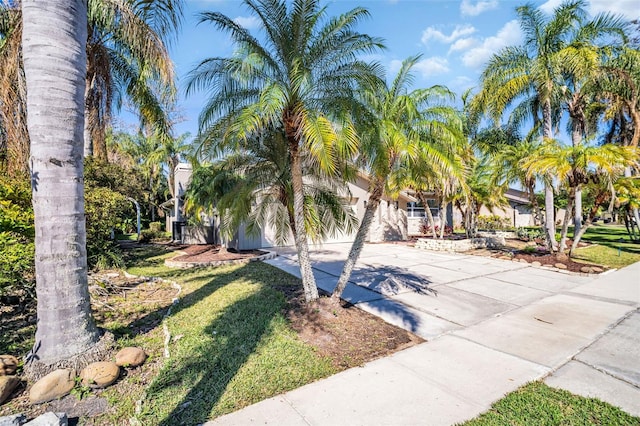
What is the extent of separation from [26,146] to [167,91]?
3.77m

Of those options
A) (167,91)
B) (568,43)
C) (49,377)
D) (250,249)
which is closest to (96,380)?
(49,377)

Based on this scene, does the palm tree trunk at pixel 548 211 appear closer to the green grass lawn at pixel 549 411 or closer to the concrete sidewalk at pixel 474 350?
the concrete sidewalk at pixel 474 350

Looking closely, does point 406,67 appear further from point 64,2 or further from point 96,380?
point 96,380

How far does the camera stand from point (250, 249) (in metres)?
15.6

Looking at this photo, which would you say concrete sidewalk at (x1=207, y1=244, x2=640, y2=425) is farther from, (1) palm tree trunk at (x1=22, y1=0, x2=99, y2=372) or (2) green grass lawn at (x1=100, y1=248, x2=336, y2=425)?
(1) palm tree trunk at (x1=22, y1=0, x2=99, y2=372)

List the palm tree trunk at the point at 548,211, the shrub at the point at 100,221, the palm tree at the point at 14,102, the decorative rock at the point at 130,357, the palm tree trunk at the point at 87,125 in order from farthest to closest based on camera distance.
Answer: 1. the palm tree trunk at the point at 548,211
2. the palm tree trunk at the point at 87,125
3. the shrub at the point at 100,221
4. the palm tree at the point at 14,102
5. the decorative rock at the point at 130,357

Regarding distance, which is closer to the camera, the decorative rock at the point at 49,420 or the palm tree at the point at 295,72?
the decorative rock at the point at 49,420

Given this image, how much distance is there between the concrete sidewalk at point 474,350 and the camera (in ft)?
11.5

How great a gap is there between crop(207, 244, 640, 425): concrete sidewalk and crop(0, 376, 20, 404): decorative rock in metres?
2.56

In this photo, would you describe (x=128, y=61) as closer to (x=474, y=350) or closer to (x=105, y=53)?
(x=105, y=53)

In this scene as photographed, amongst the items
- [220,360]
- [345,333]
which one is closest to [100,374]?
[220,360]

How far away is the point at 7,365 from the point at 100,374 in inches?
50.6

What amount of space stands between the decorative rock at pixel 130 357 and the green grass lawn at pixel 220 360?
0.31 metres

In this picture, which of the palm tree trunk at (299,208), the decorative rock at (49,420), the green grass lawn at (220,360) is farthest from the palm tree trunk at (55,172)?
the palm tree trunk at (299,208)
